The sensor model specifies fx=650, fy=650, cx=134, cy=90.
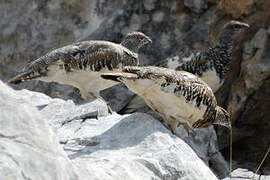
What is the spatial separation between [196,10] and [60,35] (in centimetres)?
203

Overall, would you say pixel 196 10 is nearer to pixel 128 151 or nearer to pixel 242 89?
pixel 242 89

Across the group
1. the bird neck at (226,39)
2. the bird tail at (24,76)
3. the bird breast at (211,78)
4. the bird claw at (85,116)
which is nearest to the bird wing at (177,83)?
the bird claw at (85,116)

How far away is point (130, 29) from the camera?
31.1 ft

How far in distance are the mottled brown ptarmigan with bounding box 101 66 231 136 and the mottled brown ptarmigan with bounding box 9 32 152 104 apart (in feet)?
4.90

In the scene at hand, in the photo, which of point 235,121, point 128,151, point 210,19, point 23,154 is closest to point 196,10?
point 210,19

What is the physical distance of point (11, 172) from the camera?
2.88m

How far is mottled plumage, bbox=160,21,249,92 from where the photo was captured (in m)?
8.08

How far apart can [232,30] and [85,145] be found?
434 cm

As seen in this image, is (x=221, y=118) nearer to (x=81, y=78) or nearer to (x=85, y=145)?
(x=81, y=78)

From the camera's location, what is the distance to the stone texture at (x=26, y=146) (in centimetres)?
297

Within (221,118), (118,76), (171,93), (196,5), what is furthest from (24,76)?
(196,5)

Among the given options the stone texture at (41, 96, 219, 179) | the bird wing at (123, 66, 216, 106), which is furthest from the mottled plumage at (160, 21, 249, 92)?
the stone texture at (41, 96, 219, 179)

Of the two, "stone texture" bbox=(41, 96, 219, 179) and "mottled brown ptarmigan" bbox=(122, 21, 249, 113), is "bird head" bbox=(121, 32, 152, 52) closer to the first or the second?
"mottled brown ptarmigan" bbox=(122, 21, 249, 113)

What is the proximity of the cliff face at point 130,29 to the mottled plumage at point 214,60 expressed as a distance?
25.4 inches
